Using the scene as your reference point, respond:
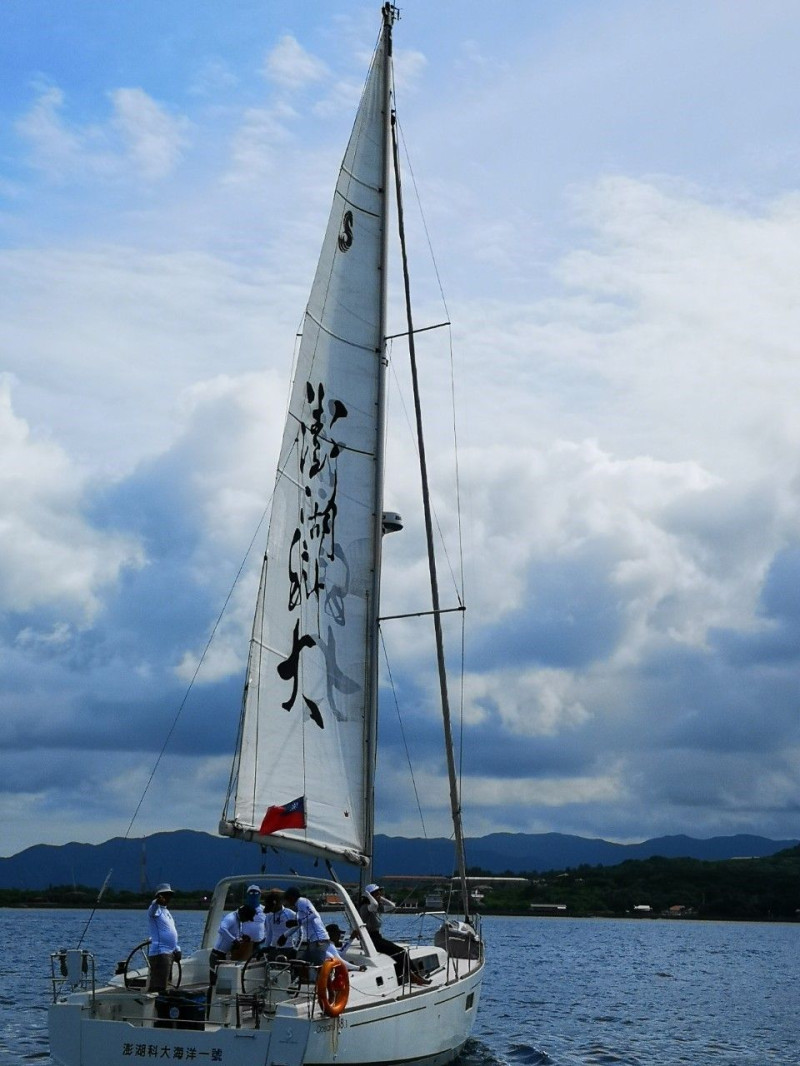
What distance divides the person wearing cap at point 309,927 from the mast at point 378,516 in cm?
265

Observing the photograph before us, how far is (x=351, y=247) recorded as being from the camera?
24.4 metres

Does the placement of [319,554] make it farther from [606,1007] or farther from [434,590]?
[606,1007]

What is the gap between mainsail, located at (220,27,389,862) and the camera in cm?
2147

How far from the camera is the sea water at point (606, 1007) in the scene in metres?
27.8

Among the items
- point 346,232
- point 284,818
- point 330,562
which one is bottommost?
point 284,818

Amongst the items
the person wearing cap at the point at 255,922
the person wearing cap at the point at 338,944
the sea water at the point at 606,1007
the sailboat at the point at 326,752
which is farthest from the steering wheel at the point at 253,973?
the sea water at the point at 606,1007

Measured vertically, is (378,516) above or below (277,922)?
above

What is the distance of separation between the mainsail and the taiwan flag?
29mm

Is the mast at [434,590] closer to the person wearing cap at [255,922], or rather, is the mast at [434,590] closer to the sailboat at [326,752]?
the sailboat at [326,752]

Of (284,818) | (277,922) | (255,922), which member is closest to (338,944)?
(277,922)

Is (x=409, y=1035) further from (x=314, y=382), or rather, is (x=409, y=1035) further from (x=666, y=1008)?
(x=666, y=1008)

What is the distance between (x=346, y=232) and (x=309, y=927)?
479 inches

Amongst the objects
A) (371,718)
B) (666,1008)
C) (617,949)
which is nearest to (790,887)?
(617,949)

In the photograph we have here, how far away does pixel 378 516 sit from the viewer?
23797 mm
